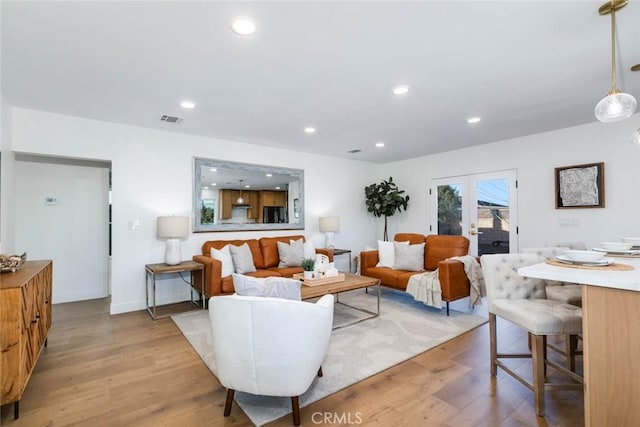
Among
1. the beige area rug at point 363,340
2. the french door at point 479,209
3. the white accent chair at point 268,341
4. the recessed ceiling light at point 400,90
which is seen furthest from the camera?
the french door at point 479,209

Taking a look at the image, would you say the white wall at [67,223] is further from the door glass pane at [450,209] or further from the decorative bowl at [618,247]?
the decorative bowl at [618,247]

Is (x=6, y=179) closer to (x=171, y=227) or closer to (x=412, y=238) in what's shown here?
(x=171, y=227)

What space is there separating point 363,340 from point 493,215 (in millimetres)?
3586

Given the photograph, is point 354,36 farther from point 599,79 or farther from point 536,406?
point 536,406

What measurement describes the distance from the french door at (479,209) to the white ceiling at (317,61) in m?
1.38

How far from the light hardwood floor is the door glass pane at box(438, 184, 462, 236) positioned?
9.67 ft

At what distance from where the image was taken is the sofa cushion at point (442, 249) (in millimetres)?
4309

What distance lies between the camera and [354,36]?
208 centimetres

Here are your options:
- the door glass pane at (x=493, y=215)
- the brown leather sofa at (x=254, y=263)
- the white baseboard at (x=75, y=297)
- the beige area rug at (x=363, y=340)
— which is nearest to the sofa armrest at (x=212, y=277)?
the brown leather sofa at (x=254, y=263)

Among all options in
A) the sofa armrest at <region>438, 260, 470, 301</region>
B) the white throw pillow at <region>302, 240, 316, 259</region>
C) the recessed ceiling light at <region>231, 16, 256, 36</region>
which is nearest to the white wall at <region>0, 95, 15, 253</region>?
the recessed ceiling light at <region>231, 16, 256, 36</region>

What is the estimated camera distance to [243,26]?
1970 mm

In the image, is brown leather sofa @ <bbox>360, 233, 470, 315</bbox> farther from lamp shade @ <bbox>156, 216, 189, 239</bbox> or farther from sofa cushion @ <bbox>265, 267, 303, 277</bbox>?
lamp shade @ <bbox>156, 216, 189, 239</bbox>

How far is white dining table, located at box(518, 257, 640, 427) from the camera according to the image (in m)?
1.32

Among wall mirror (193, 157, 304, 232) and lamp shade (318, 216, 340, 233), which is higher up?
wall mirror (193, 157, 304, 232)
